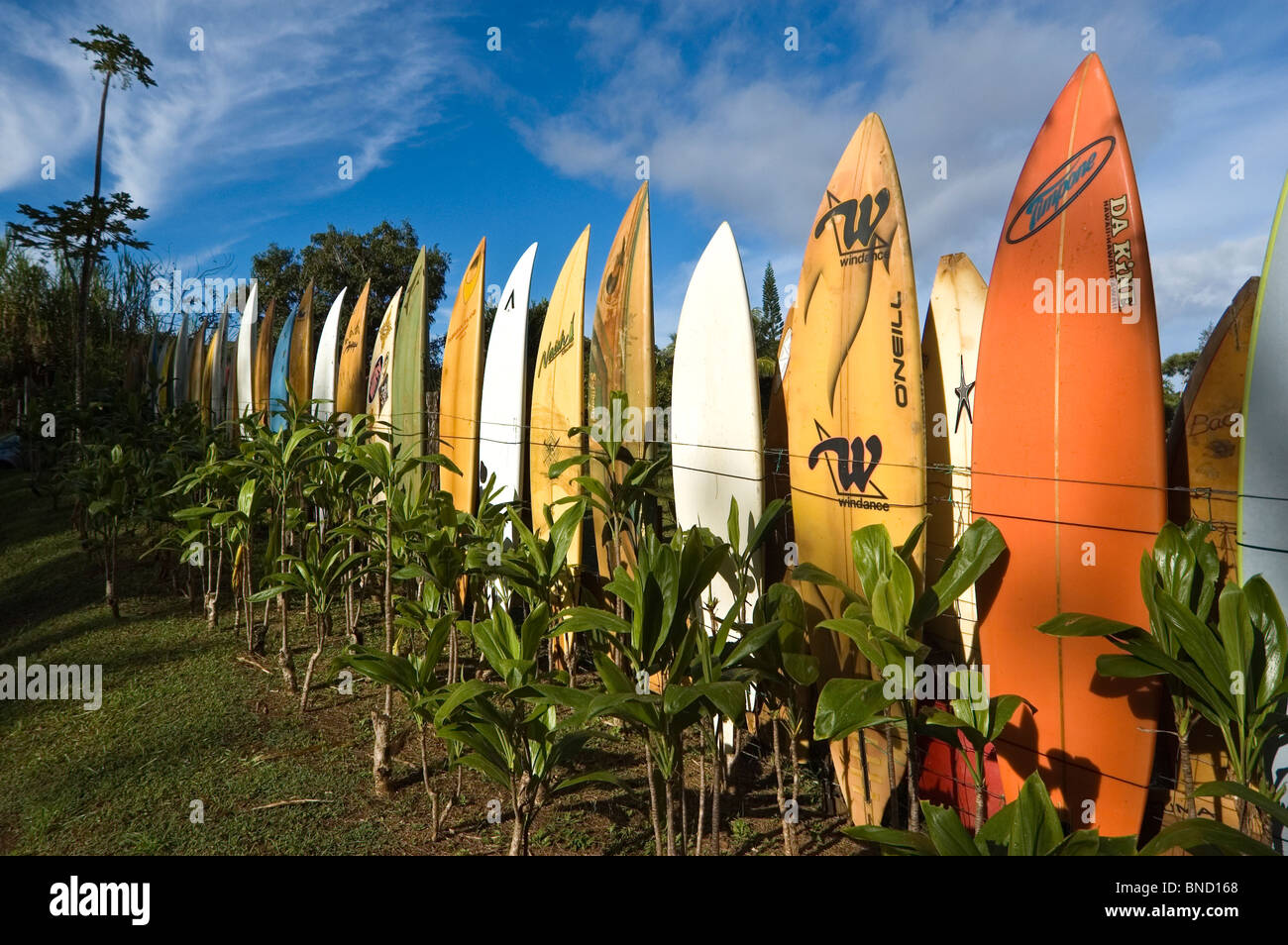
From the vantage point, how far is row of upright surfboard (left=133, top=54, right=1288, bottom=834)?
2082 millimetres

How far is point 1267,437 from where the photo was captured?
6.34 ft

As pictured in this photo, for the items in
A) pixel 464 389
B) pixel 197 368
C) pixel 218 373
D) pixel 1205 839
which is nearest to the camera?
pixel 1205 839

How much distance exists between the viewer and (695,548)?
203 cm

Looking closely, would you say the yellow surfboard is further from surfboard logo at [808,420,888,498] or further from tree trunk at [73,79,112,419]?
surfboard logo at [808,420,888,498]

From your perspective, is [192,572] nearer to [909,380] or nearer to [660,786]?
[660,786]

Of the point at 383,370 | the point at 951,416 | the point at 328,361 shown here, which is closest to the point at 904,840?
the point at 951,416

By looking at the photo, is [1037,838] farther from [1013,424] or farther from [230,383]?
[230,383]

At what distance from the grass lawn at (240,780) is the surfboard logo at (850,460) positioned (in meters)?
1.19

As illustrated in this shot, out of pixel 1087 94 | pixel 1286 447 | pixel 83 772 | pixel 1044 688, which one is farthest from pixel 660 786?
pixel 1087 94

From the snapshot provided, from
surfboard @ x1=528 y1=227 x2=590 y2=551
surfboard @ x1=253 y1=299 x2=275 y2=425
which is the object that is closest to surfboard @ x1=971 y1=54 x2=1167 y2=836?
surfboard @ x1=528 y1=227 x2=590 y2=551

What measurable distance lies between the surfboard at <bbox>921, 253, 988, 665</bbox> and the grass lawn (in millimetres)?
890

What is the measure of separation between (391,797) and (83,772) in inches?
55.8

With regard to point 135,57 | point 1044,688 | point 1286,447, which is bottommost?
point 1044,688

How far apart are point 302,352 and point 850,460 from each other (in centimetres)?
726
